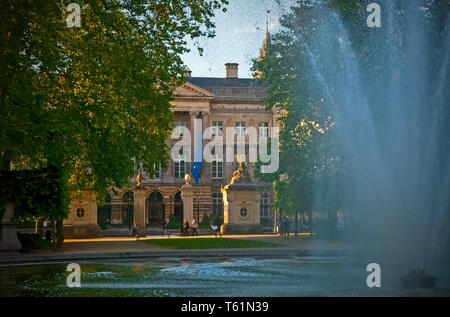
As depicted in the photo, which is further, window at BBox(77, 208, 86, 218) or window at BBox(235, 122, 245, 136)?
window at BBox(235, 122, 245, 136)

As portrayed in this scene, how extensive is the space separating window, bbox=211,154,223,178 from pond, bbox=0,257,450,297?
56424 millimetres

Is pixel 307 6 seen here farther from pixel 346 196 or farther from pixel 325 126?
pixel 346 196

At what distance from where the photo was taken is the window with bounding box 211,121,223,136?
75.8 metres

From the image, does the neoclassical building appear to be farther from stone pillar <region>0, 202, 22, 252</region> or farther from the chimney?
stone pillar <region>0, 202, 22, 252</region>

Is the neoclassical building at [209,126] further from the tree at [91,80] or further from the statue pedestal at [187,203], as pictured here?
the tree at [91,80]

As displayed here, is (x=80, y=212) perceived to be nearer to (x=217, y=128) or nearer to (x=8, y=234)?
(x=8, y=234)

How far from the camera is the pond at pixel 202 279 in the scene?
1133 cm

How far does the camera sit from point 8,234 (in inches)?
910

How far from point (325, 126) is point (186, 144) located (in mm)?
47435

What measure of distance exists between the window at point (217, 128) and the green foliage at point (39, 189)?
5714 centimetres

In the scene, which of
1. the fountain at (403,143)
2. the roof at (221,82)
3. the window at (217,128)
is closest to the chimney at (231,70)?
the roof at (221,82)

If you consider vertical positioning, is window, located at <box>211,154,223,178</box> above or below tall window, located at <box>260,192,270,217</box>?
above

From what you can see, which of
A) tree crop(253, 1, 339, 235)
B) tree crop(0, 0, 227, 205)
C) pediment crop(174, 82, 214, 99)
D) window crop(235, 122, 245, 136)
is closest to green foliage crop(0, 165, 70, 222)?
tree crop(0, 0, 227, 205)

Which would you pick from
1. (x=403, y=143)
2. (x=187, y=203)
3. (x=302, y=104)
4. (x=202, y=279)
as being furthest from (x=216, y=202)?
(x=202, y=279)
